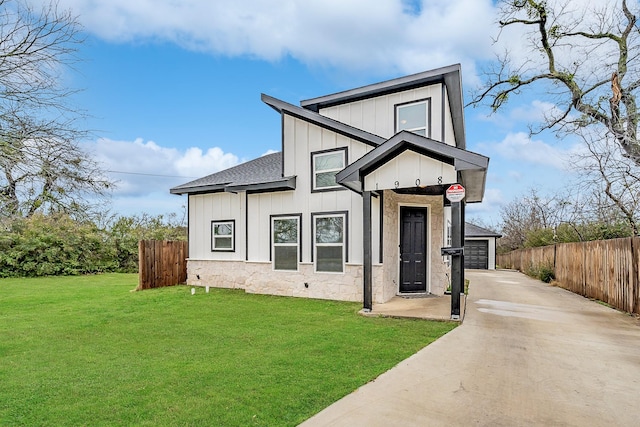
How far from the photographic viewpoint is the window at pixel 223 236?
11938mm

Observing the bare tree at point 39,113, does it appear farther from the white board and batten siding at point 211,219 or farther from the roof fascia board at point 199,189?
the white board and batten siding at point 211,219

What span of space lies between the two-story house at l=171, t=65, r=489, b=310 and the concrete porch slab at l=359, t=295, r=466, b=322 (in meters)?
0.42

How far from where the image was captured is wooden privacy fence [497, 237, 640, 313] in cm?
779

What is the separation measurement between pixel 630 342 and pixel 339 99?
900 cm

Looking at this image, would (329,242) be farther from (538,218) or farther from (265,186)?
(538,218)

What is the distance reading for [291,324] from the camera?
6688 millimetres

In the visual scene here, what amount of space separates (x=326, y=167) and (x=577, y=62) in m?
10.3

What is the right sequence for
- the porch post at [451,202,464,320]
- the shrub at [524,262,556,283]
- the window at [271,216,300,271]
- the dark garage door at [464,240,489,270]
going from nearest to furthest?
the porch post at [451,202,464,320] → the window at [271,216,300,271] → the shrub at [524,262,556,283] → the dark garage door at [464,240,489,270]

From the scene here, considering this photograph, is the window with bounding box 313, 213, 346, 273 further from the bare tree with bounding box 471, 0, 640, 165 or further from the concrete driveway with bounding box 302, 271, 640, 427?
the bare tree with bounding box 471, 0, 640, 165

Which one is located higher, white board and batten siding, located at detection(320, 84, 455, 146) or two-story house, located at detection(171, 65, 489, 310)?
white board and batten siding, located at detection(320, 84, 455, 146)

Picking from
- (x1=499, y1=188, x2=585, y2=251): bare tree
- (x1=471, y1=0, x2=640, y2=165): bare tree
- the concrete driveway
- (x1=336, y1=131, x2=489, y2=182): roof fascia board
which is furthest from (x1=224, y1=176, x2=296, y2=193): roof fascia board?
(x1=499, y1=188, x2=585, y2=251): bare tree

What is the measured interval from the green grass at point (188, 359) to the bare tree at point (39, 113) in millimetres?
2153

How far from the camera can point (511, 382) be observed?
398 centimetres

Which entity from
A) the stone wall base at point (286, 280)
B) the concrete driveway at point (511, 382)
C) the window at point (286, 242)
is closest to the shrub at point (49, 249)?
the stone wall base at point (286, 280)
